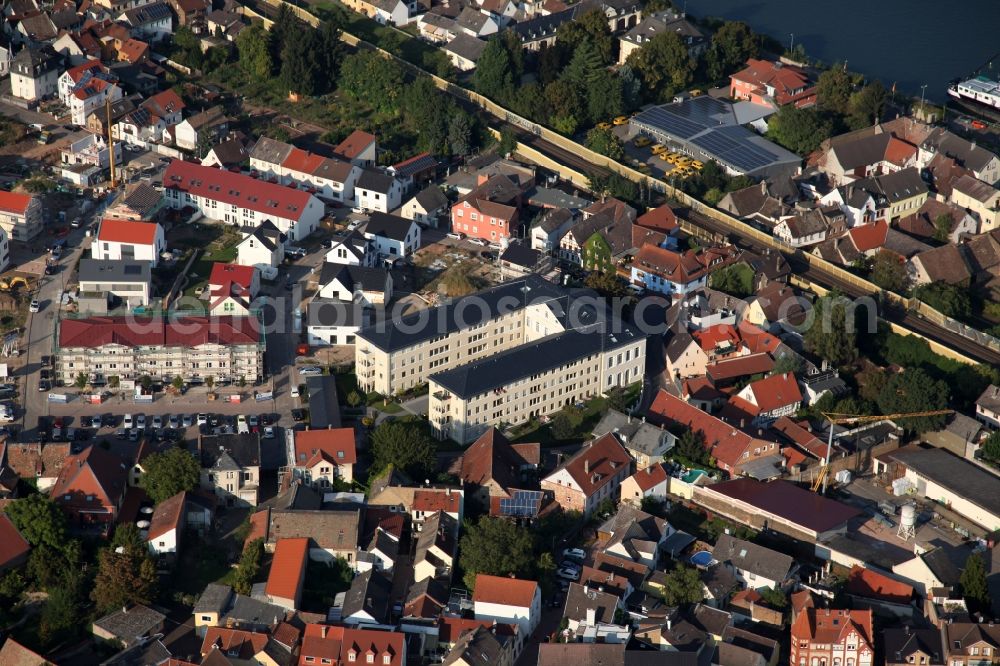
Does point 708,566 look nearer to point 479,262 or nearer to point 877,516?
point 877,516

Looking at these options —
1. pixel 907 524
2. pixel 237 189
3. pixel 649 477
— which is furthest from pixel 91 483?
pixel 907 524

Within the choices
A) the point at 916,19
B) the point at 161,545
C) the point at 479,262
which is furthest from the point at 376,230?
the point at 916,19

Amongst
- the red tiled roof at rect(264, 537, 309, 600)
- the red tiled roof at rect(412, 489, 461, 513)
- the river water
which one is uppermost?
the red tiled roof at rect(412, 489, 461, 513)

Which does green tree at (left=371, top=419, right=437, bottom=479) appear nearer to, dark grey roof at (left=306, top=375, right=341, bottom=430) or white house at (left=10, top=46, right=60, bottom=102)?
dark grey roof at (left=306, top=375, right=341, bottom=430)

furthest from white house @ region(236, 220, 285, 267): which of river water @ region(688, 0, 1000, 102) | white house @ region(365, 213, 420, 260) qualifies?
river water @ region(688, 0, 1000, 102)

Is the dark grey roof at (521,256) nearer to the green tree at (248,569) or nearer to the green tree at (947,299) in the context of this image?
the green tree at (947,299)
